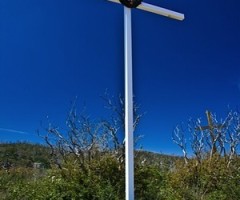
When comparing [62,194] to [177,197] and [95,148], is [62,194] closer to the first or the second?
[95,148]

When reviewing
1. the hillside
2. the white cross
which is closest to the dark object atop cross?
the white cross

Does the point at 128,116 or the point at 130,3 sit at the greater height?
the point at 130,3

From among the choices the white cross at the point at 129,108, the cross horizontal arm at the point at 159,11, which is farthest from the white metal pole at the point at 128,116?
the cross horizontal arm at the point at 159,11

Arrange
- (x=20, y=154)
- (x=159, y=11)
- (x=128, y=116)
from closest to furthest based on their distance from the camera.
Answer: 1. (x=128, y=116)
2. (x=159, y=11)
3. (x=20, y=154)

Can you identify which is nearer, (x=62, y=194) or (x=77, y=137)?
(x=62, y=194)

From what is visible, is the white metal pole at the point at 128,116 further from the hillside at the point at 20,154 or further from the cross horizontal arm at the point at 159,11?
the hillside at the point at 20,154

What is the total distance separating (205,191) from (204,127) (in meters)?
2.41

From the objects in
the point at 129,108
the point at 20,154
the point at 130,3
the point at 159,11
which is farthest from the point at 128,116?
the point at 20,154

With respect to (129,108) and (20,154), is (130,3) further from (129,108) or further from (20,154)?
(20,154)

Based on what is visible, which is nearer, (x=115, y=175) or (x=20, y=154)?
(x=115, y=175)

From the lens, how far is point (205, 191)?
8430 mm

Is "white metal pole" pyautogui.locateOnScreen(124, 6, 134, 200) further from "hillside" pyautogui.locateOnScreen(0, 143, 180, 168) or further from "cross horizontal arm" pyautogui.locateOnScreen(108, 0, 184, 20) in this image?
"hillside" pyautogui.locateOnScreen(0, 143, 180, 168)

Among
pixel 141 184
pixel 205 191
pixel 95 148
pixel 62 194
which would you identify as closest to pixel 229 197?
pixel 205 191

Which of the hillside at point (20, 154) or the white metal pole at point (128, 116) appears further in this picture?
the hillside at point (20, 154)
